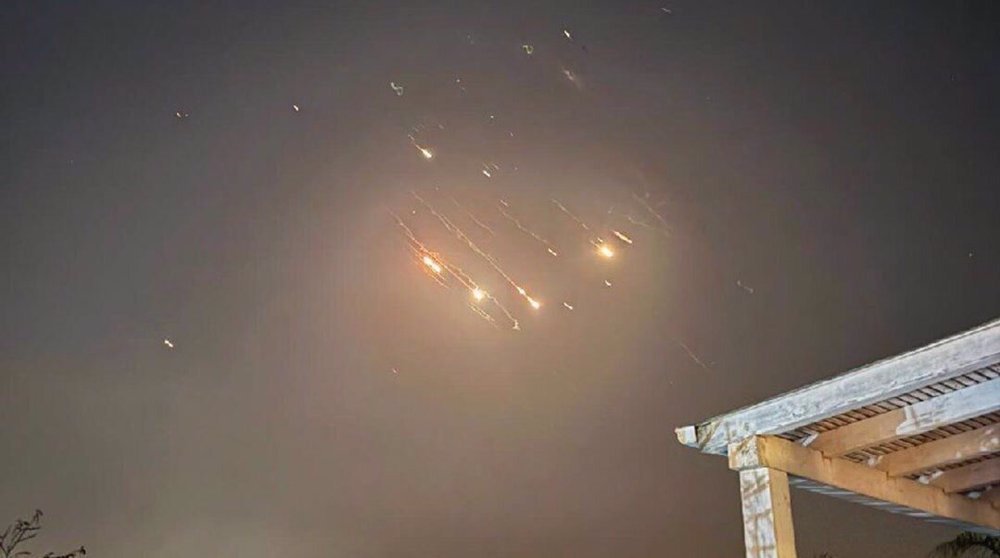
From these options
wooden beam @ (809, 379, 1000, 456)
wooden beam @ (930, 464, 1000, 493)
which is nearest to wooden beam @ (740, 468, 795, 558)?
wooden beam @ (809, 379, 1000, 456)

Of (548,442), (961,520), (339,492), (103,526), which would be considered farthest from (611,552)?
(961,520)

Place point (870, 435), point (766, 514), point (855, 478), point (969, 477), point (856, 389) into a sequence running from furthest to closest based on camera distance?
point (969, 477) < point (855, 478) < point (870, 435) < point (766, 514) < point (856, 389)

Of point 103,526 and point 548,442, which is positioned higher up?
point 548,442

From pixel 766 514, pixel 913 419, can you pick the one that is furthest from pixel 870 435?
pixel 766 514

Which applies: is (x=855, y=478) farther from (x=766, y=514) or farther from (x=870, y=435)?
(x=766, y=514)

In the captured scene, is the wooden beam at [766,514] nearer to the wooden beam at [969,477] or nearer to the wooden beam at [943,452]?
the wooden beam at [943,452]

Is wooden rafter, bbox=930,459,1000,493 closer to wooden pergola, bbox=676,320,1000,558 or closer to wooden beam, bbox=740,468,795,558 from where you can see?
wooden pergola, bbox=676,320,1000,558

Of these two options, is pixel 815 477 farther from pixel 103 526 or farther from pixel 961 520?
pixel 103 526
